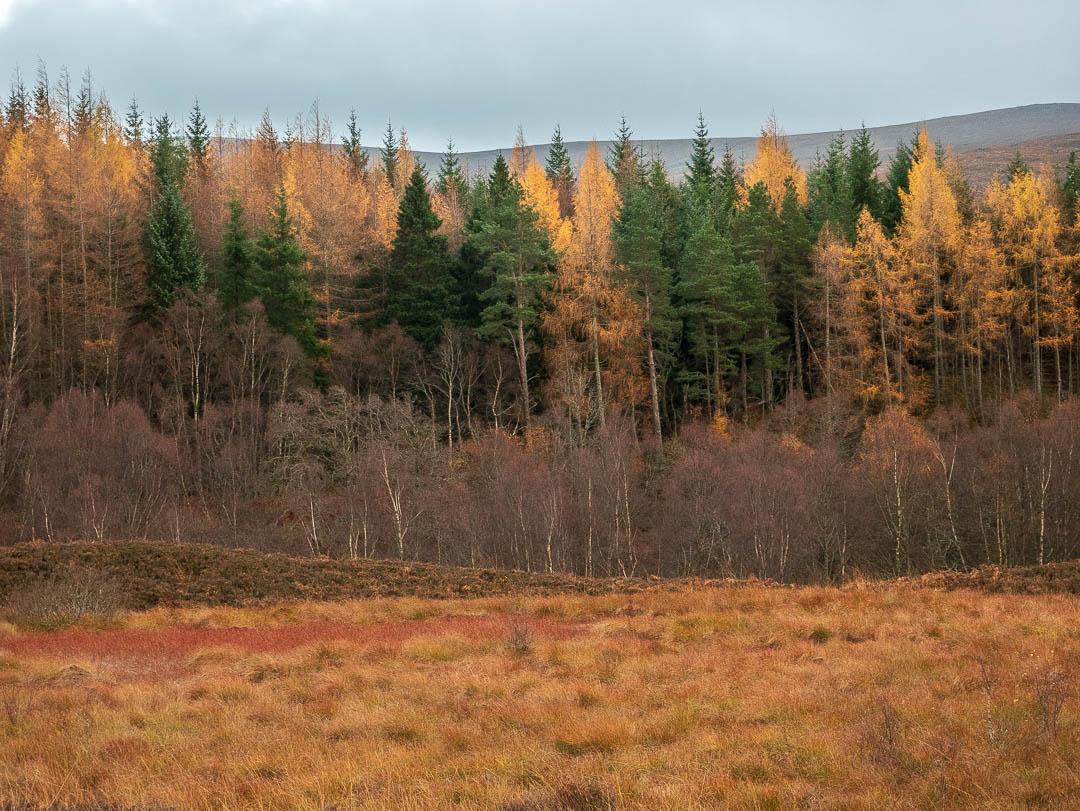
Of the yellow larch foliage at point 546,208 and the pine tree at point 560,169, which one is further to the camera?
the pine tree at point 560,169

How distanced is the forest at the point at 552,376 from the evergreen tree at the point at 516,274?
0.21m

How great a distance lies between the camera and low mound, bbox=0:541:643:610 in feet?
71.8

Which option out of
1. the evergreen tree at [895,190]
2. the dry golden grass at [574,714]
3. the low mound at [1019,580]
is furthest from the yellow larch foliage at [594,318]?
the dry golden grass at [574,714]

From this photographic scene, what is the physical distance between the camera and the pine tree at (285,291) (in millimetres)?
49969

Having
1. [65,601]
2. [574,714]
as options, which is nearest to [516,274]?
[65,601]

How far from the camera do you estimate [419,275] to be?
52.3 metres

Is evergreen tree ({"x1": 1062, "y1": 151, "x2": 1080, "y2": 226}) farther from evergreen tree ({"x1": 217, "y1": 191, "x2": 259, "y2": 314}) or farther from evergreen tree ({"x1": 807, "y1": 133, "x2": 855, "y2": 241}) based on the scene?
evergreen tree ({"x1": 217, "y1": 191, "x2": 259, "y2": 314})

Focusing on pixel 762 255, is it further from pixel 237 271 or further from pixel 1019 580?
pixel 1019 580

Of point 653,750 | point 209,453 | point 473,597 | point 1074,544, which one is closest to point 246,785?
point 653,750

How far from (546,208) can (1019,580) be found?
137ft

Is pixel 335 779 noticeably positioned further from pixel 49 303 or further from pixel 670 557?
pixel 49 303

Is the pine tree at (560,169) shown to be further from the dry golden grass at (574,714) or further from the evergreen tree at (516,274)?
the dry golden grass at (574,714)

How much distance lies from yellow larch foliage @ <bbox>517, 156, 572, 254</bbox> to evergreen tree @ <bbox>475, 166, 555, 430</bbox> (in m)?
1.47

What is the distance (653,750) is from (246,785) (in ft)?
11.2
